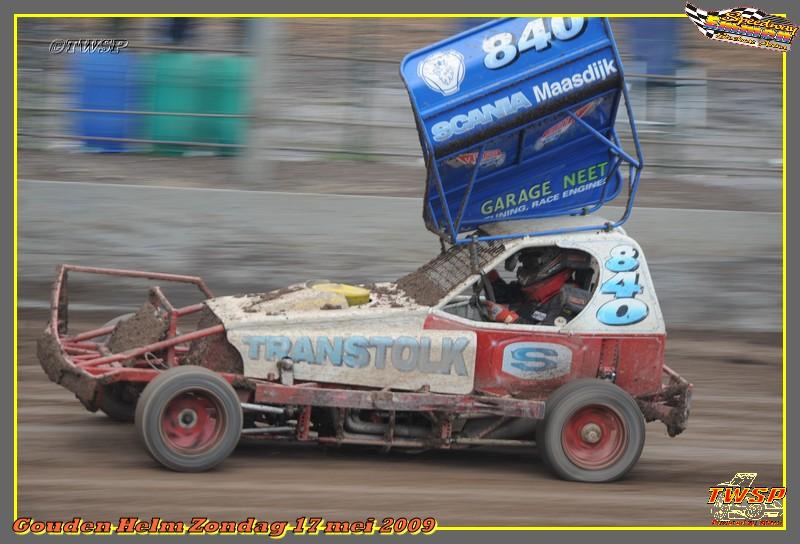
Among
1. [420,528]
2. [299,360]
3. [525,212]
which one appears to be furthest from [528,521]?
[525,212]

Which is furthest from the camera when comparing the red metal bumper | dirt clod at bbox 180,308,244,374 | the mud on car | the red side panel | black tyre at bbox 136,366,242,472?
the red side panel

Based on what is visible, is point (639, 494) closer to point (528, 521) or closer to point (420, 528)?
point (528, 521)

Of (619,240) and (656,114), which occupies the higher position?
(656,114)

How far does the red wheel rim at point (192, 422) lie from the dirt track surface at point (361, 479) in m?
0.23

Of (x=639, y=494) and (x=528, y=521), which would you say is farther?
(x=639, y=494)

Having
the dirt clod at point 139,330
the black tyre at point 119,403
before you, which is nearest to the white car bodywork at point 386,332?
the dirt clod at point 139,330

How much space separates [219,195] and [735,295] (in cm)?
608

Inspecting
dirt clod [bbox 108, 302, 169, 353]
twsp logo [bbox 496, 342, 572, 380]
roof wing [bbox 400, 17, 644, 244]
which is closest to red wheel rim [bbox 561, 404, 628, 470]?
twsp logo [bbox 496, 342, 572, 380]

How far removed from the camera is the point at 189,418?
7.96 metres

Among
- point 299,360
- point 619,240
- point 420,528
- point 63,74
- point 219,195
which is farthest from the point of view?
point 63,74

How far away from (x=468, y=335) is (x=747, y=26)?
3.64m

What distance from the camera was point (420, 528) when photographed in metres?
7.30

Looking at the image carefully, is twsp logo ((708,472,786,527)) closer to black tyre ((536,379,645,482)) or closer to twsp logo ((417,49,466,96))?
black tyre ((536,379,645,482))

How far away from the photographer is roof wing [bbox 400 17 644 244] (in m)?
8.49
